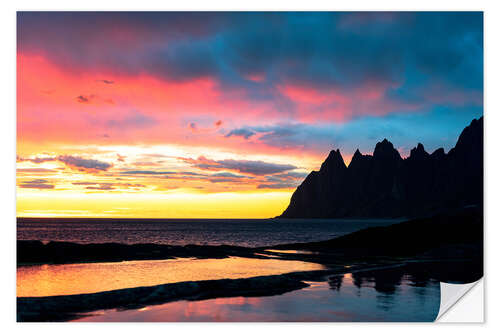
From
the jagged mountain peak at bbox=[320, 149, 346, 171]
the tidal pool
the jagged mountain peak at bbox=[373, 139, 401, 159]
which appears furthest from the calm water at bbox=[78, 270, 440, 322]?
the jagged mountain peak at bbox=[373, 139, 401, 159]

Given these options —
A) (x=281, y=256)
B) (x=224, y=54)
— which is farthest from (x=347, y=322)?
(x=281, y=256)

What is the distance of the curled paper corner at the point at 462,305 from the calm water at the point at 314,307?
0.28 m

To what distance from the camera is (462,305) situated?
13125 millimetres

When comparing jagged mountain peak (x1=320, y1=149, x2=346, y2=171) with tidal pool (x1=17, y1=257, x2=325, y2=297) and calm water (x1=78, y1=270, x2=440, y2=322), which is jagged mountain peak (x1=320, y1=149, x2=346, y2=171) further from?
calm water (x1=78, y1=270, x2=440, y2=322)

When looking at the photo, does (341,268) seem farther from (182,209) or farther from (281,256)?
(182,209)

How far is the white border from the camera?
11906 mm

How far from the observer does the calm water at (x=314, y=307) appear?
12.2 metres

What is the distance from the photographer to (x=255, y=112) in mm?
19281
